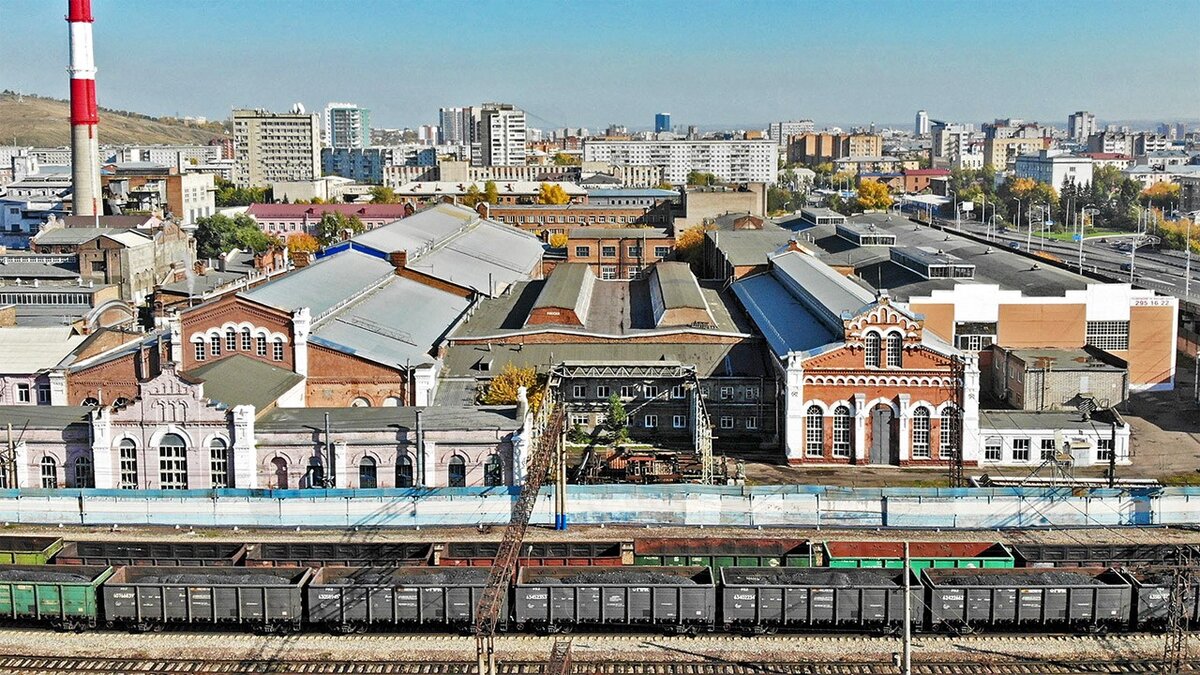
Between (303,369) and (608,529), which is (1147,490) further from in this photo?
(303,369)

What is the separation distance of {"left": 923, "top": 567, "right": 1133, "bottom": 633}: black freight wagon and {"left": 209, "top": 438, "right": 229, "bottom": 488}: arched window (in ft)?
91.5

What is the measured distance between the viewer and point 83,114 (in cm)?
11938

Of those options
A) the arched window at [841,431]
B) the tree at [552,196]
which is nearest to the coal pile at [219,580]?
the arched window at [841,431]

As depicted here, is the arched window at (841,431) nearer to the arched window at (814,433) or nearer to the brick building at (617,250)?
the arched window at (814,433)

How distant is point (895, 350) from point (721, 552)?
58.2 ft

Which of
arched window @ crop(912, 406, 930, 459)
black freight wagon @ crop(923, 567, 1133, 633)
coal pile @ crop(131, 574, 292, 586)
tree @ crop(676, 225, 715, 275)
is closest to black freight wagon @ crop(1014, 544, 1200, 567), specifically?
black freight wagon @ crop(923, 567, 1133, 633)

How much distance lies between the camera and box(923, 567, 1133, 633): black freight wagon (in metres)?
35.8

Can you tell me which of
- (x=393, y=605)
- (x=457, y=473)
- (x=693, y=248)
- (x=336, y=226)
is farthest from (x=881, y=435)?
(x=336, y=226)

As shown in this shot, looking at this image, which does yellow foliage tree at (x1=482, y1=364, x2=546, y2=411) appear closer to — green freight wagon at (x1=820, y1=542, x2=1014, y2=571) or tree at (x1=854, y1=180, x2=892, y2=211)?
green freight wagon at (x1=820, y1=542, x2=1014, y2=571)

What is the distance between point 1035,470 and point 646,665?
26.8 m

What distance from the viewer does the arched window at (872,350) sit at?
53906 millimetres

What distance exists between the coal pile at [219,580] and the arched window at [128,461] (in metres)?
10.9

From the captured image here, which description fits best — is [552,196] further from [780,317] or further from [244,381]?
[244,381]

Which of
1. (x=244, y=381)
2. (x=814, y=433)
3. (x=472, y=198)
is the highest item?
(x=472, y=198)
